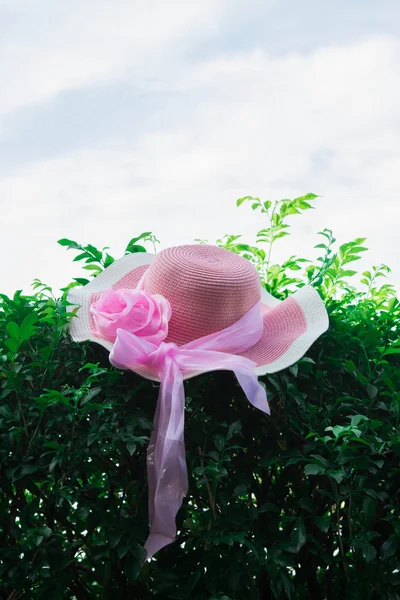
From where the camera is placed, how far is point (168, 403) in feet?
6.58

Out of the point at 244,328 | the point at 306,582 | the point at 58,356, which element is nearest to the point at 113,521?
the point at 58,356

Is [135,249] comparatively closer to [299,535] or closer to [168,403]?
[168,403]

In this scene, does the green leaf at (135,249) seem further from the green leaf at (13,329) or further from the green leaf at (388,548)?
the green leaf at (388,548)

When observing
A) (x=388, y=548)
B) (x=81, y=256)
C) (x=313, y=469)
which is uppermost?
(x=81, y=256)

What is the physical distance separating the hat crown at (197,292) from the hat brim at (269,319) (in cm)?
14

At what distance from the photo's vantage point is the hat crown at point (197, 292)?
86.4 inches

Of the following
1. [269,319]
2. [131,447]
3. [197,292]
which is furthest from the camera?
[269,319]

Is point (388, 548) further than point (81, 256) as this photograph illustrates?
No

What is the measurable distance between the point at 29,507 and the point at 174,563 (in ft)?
1.40

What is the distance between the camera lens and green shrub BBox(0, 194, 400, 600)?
201cm

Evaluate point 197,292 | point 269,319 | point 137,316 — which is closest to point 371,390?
point 269,319

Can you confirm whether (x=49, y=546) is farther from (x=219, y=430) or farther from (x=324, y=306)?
(x=324, y=306)

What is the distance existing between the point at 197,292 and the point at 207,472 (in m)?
0.51

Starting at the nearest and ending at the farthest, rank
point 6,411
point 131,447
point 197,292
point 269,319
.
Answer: point 131,447, point 6,411, point 197,292, point 269,319
